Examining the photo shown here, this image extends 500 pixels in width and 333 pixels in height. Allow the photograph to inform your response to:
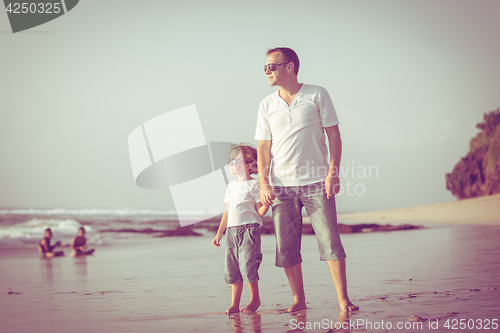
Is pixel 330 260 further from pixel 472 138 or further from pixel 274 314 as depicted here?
pixel 472 138

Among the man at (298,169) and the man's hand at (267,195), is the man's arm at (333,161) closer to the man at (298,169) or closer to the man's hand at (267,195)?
the man at (298,169)

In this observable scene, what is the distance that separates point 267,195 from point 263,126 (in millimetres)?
556

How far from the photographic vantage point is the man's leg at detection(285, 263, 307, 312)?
3.70 metres

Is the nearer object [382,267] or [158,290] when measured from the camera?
[158,290]

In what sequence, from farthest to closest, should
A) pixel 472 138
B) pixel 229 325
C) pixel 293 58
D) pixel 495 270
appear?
pixel 472 138
pixel 495 270
pixel 293 58
pixel 229 325

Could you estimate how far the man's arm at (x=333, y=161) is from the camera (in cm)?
363

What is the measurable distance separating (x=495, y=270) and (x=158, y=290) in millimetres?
3497

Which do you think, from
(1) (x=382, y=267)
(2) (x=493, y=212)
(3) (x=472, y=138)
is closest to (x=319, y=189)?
(1) (x=382, y=267)

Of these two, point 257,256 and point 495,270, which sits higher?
point 257,256

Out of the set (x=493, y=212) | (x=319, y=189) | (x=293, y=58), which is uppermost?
(x=293, y=58)

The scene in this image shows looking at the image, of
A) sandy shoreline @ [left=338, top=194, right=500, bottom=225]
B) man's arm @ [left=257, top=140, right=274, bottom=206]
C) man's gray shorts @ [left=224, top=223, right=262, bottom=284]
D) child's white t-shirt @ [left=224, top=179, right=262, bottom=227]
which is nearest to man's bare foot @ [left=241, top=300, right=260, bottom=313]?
man's gray shorts @ [left=224, top=223, right=262, bottom=284]

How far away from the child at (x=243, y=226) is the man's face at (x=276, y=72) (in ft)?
2.23

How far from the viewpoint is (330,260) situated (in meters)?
3.72

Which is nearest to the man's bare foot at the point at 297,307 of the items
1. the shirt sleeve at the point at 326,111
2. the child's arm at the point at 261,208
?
the child's arm at the point at 261,208
